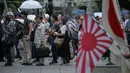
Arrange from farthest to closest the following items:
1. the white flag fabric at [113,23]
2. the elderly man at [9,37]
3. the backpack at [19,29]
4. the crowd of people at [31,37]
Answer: the backpack at [19,29], the crowd of people at [31,37], the elderly man at [9,37], the white flag fabric at [113,23]

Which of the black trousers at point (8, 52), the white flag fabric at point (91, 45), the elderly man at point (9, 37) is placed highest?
the white flag fabric at point (91, 45)

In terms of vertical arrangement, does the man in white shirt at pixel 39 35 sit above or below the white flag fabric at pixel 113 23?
below

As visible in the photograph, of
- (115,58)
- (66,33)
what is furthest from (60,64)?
(115,58)

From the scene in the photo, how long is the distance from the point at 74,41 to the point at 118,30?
473 inches

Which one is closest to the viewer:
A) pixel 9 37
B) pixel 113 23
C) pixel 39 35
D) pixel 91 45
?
pixel 91 45

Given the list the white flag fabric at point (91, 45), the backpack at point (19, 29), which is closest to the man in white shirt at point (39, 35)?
the backpack at point (19, 29)

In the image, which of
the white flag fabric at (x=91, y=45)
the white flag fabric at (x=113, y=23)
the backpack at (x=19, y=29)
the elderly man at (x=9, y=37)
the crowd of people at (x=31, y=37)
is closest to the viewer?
the white flag fabric at (x=91, y=45)

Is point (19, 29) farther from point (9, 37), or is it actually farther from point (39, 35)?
point (39, 35)

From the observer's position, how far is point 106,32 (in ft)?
20.8

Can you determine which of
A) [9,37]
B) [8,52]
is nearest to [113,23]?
[9,37]

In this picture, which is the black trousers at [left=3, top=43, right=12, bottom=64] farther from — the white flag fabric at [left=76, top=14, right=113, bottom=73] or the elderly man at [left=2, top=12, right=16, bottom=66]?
the white flag fabric at [left=76, top=14, right=113, bottom=73]

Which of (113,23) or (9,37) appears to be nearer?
(113,23)

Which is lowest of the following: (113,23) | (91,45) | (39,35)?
(39,35)

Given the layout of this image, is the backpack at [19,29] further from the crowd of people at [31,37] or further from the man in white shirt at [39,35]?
the man in white shirt at [39,35]
